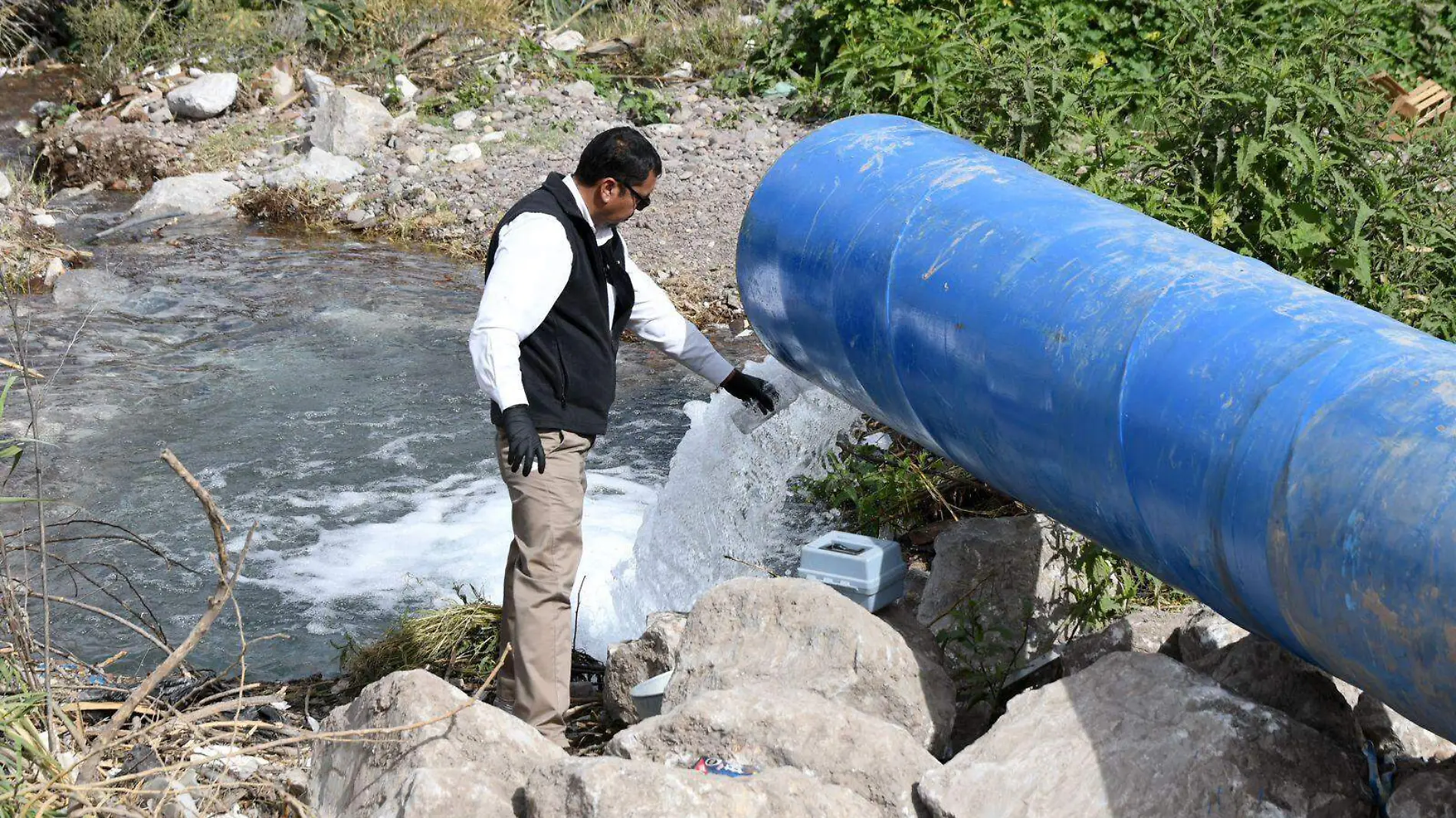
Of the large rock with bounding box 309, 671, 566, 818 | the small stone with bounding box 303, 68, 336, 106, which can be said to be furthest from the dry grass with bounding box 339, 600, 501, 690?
the small stone with bounding box 303, 68, 336, 106

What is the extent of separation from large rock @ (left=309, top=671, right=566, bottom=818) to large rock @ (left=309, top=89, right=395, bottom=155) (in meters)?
7.97

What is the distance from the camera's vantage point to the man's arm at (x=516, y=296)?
3.37 m

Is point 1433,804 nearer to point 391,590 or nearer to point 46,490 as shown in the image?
point 391,590

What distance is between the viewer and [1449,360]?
2414 mm

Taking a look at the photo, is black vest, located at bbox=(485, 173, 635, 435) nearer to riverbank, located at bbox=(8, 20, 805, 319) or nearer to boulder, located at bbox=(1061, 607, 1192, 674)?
boulder, located at bbox=(1061, 607, 1192, 674)

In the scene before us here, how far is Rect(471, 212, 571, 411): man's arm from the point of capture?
11.1 feet

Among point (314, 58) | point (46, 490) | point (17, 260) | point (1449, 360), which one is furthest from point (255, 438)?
point (314, 58)

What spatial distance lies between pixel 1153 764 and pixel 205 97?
10750mm

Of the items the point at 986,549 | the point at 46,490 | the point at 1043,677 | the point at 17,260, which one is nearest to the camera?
the point at 1043,677

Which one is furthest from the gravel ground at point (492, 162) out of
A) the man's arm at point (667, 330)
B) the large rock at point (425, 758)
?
the large rock at point (425, 758)

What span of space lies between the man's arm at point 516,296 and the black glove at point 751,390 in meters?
0.91

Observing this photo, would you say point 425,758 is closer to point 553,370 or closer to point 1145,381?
point 553,370

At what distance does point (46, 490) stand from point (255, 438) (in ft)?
3.07

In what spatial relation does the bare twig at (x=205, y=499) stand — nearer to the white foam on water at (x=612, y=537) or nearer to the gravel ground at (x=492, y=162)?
the white foam on water at (x=612, y=537)
